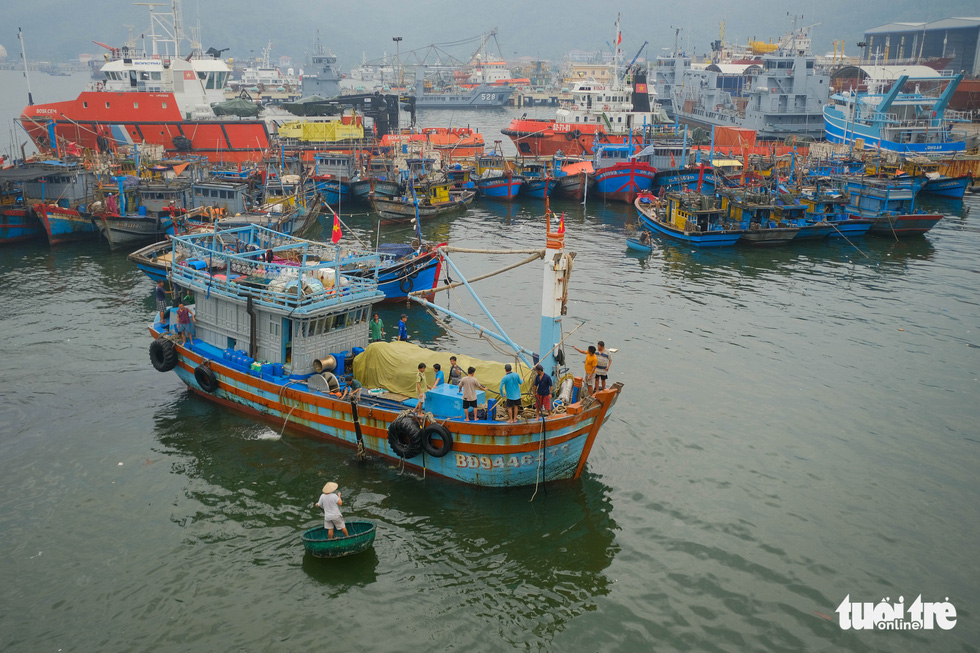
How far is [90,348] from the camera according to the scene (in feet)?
88.1

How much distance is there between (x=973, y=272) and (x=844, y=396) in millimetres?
21658

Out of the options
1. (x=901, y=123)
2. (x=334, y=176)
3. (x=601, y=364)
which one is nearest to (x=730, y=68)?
(x=901, y=123)

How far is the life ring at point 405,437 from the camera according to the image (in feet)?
56.7

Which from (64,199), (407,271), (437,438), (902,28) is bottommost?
(437,438)

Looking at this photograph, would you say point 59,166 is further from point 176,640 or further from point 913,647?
point 913,647

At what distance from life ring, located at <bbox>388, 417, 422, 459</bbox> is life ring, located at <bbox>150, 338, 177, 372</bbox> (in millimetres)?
8948

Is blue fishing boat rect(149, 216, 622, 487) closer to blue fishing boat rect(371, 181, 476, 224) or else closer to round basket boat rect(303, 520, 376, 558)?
round basket boat rect(303, 520, 376, 558)

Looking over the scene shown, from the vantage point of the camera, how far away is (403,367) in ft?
63.7

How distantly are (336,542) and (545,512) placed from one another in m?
5.08

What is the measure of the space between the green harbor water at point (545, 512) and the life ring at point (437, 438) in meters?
1.18

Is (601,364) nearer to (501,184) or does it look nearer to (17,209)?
(17,209)

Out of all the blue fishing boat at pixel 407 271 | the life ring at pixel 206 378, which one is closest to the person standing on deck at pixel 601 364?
the life ring at pixel 206 378

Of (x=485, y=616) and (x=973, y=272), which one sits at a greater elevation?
(x=973, y=272)

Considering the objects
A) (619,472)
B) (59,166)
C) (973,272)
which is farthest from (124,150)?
(973,272)
